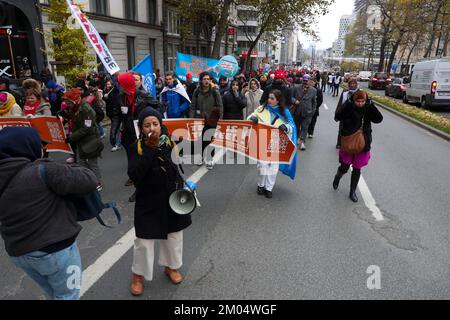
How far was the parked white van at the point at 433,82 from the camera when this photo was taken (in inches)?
621

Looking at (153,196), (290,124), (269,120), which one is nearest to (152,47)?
(269,120)

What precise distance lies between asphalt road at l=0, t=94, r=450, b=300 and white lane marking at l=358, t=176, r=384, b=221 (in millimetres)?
80

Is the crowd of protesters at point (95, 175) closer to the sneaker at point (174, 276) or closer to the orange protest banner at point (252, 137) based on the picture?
the sneaker at point (174, 276)

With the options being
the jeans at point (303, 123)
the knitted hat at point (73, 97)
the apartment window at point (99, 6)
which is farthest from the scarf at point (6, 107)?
the apartment window at point (99, 6)

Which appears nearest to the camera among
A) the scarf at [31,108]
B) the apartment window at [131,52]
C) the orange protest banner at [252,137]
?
the orange protest banner at [252,137]

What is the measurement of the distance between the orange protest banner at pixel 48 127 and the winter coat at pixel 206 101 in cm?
261

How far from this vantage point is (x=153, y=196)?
9.78 ft

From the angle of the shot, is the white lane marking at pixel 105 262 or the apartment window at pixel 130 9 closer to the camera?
the white lane marking at pixel 105 262

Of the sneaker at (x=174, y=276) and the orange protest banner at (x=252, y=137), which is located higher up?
the orange protest banner at (x=252, y=137)

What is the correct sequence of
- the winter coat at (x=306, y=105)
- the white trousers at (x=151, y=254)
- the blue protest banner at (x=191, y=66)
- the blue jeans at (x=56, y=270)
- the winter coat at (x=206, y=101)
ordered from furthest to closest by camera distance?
the blue protest banner at (x=191, y=66), the winter coat at (x=306, y=105), the winter coat at (x=206, y=101), the white trousers at (x=151, y=254), the blue jeans at (x=56, y=270)

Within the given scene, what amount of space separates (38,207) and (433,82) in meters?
18.2

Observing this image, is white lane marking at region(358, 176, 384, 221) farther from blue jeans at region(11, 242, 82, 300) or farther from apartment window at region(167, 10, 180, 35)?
apartment window at region(167, 10, 180, 35)

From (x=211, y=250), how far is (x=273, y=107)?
2.52 m

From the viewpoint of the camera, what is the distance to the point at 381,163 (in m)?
7.77
